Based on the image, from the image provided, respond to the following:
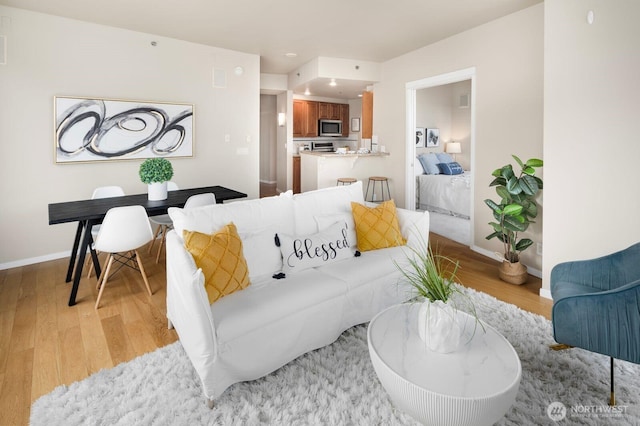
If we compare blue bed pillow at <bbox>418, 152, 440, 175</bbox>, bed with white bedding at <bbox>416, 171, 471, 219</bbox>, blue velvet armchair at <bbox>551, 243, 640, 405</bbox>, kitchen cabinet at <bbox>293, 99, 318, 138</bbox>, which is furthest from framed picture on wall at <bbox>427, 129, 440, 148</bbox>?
blue velvet armchair at <bbox>551, 243, 640, 405</bbox>

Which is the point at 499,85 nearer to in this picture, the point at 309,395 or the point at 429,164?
the point at 429,164

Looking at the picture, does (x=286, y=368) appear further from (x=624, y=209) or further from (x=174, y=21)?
(x=174, y=21)

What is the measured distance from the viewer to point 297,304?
2084mm

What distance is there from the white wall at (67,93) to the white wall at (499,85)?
10.4 ft

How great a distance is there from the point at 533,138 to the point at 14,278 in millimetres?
5410

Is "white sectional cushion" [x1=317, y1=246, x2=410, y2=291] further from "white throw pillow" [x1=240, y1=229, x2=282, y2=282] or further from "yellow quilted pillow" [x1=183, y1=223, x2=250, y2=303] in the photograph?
"yellow quilted pillow" [x1=183, y1=223, x2=250, y2=303]

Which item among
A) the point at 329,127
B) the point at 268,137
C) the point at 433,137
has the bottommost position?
the point at 433,137

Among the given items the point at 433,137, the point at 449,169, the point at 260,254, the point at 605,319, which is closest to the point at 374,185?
the point at 449,169

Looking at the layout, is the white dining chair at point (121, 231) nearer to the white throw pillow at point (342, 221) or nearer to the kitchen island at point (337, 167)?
the white throw pillow at point (342, 221)

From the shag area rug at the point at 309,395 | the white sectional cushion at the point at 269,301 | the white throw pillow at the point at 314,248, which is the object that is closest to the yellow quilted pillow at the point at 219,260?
the white sectional cushion at the point at 269,301

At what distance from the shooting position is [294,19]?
156 inches

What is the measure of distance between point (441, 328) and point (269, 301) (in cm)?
93

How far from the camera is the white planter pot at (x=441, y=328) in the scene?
1.60 m

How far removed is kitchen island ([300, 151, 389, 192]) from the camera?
19.7 feet
